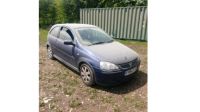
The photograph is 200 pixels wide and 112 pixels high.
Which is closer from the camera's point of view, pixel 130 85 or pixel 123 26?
pixel 130 85

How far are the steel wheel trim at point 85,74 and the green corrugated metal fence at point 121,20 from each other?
13.1 feet

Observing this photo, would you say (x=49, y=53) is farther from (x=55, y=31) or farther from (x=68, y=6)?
(x=68, y=6)

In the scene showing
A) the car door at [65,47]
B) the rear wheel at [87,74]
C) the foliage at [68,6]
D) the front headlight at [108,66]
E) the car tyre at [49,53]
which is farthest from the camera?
the foliage at [68,6]

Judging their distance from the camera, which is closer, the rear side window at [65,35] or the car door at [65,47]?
the car door at [65,47]

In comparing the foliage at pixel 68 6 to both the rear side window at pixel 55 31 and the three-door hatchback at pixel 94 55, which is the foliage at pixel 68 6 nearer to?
the rear side window at pixel 55 31

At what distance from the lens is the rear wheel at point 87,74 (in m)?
4.03

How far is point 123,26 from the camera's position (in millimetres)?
8188

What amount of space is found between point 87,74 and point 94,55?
0.40 metres

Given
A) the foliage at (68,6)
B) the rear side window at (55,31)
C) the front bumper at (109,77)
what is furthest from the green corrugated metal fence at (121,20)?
the front bumper at (109,77)

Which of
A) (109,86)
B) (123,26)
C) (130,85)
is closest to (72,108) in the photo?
(109,86)

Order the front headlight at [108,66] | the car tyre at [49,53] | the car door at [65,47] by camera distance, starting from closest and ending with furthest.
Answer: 1. the front headlight at [108,66]
2. the car door at [65,47]
3. the car tyre at [49,53]

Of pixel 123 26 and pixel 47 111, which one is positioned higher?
pixel 123 26
